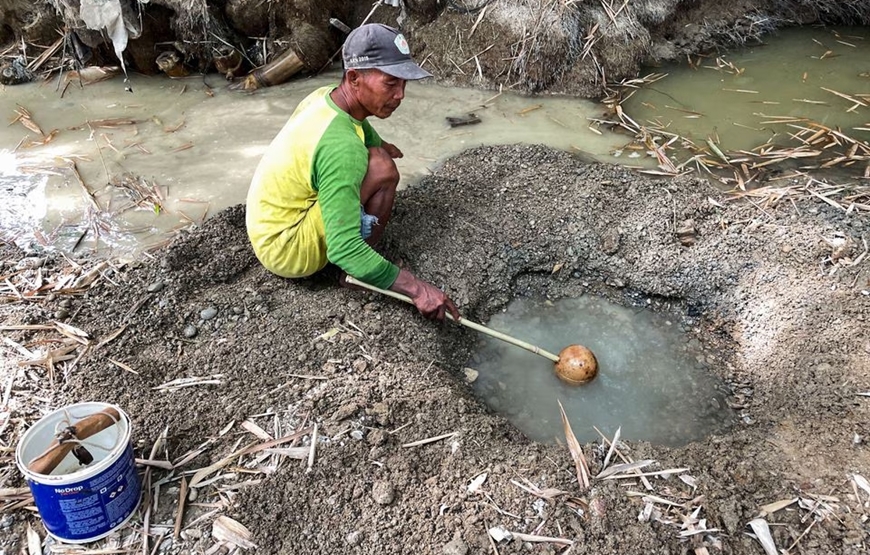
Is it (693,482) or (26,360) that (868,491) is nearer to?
(693,482)

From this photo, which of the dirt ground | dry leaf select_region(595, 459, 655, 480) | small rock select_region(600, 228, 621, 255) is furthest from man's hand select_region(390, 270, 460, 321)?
small rock select_region(600, 228, 621, 255)

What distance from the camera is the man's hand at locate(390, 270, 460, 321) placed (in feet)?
10.2

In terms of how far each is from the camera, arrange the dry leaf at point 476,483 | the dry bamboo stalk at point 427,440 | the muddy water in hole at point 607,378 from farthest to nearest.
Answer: the muddy water in hole at point 607,378
the dry bamboo stalk at point 427,440
the dry leaf at point 476,483

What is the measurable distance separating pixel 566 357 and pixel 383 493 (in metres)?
1.22

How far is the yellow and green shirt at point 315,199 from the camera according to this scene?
9.50 ft

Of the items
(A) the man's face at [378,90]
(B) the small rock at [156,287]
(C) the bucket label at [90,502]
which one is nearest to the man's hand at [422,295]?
(A) the man's face at [378,90]

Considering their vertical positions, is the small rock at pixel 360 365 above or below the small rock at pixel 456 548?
above

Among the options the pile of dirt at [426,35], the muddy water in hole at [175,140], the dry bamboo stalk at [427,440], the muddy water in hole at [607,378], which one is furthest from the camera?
the pile of dirt at [426,35]

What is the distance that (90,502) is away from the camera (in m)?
2.11

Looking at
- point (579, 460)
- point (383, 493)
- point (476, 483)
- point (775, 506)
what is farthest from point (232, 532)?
point (775, 506)

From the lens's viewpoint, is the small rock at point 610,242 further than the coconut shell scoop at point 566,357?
Yes

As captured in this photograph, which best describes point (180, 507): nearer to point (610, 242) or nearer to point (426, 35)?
point (610, 242)

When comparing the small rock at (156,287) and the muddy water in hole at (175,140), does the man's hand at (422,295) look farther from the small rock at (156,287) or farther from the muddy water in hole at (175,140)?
the muddy water in hole at (175,140)

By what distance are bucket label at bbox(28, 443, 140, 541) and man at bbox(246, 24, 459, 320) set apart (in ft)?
4.13
